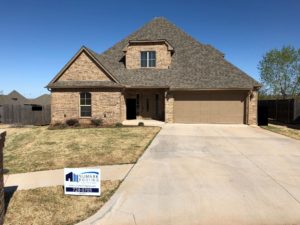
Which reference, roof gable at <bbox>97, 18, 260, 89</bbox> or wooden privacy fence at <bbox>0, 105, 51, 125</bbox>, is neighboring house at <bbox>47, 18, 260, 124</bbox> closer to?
roof gable at <bbox>97, 18, 260, 89</bbox>

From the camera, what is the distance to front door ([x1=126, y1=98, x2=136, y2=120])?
25359 millimetres

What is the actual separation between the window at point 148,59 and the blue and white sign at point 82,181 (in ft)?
64.1

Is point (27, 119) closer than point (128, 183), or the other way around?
point (128, 183)

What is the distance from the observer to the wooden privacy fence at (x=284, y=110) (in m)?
23.7

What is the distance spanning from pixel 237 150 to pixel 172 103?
39.2ft

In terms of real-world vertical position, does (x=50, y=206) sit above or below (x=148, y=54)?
below

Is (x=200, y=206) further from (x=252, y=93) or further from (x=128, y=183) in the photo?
(x=252, y=93)

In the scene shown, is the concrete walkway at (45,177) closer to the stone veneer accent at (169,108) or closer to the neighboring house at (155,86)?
the neighboring house at (155,86)

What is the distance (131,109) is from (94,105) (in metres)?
4.57

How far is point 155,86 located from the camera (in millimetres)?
23047

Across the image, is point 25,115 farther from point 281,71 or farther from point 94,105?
point 281,71

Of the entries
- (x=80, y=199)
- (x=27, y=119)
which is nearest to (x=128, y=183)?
(x=80, y=199)

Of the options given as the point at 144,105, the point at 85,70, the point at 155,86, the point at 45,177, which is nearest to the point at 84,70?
the point at 85,70

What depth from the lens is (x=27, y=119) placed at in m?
26.6
